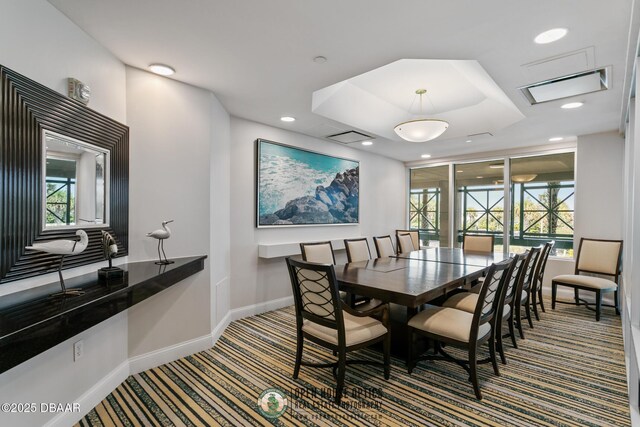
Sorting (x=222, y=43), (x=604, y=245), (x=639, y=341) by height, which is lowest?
(x=639, y=341)

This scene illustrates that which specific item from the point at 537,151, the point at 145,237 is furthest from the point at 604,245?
the point at 145,237

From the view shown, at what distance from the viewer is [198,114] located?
9.82 feet

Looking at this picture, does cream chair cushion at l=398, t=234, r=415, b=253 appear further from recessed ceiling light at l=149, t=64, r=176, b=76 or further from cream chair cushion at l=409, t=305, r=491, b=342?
recessed ceiling light at l=149, t=64, r=176, b=76

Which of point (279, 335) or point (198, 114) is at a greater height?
point (198, 114)

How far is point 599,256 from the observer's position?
4484 mm

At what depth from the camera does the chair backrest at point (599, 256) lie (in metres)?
4.31

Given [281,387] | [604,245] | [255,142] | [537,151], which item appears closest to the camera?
[281,387]

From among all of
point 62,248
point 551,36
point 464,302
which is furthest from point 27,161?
point 464,302

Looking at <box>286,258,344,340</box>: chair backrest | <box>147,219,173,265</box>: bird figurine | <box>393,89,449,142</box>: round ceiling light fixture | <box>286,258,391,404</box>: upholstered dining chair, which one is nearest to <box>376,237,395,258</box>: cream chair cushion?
<box>393,89,449,142</box>: round ceiling light fixture

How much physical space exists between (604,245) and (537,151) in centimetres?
187

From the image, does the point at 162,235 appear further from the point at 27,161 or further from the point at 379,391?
the point at 379,391

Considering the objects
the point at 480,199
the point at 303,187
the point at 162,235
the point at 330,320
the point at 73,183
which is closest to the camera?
the point at 73,183

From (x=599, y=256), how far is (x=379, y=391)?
4242mm

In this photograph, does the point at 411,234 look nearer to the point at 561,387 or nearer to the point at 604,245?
the point at 604,245
